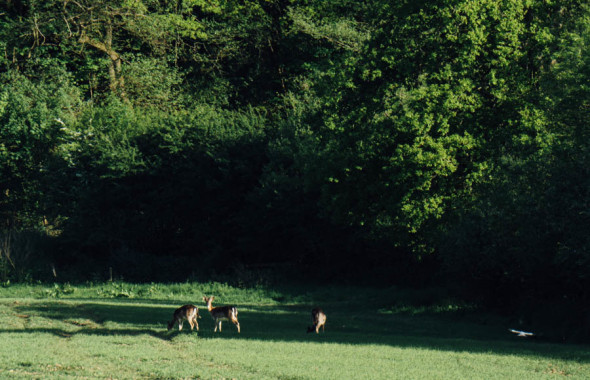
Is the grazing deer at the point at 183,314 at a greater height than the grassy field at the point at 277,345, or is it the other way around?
the grazing deer at the point at 183,314

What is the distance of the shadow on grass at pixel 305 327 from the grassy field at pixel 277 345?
0.04 metres

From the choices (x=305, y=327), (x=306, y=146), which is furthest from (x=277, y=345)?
(x=306, y=146)

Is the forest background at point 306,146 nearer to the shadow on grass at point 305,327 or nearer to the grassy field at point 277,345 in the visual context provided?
the shadow on grass at point 305,327

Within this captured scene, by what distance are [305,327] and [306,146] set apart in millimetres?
18209

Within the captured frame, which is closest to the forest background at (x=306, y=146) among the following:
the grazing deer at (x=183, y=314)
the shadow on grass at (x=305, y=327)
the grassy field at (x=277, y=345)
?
the shadow on grass at (x=305, y=327)

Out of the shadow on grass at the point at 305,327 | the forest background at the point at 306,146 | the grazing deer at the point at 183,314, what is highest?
the forest background at the point at 306,146

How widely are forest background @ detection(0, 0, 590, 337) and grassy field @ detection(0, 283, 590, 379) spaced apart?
10.2 ft

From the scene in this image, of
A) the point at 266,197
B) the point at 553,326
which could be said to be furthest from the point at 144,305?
the point at 553,326

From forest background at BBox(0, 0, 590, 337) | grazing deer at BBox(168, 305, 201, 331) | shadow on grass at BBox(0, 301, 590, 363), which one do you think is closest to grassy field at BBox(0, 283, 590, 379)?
shadow on grass at BBox(0, 301, 590, 363)

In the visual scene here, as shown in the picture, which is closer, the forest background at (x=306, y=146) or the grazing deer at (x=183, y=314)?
the grazing deer at (x=183, y=314)

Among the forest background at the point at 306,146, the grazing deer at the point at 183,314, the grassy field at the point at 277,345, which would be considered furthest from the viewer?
the forest background at the point at 306,146

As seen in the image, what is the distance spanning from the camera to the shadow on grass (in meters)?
21.0

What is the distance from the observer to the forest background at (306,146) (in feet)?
90.1

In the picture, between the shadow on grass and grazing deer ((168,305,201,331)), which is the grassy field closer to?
the shadow on grass
